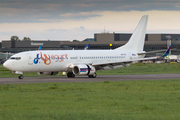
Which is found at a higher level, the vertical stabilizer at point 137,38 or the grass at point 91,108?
the vertical stabilizer at point 137,38

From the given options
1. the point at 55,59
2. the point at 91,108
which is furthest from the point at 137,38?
the point at 91,108

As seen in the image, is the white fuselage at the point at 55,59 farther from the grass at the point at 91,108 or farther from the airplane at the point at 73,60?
the grass at the point at 91,108

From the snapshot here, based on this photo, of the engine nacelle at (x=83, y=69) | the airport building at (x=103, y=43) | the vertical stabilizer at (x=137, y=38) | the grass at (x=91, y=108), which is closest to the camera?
the grass at (x=91, y=108)

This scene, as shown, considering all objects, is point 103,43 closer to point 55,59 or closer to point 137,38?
point 137,38

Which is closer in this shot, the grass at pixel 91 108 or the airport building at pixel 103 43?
the grass at pixel 91 108

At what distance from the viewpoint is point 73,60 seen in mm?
43031

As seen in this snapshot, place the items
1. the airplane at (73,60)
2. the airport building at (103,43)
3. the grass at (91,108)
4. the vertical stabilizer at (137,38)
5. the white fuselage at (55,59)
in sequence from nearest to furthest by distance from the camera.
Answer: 1. the grass at (91,108)
2. the white fuselage at (55,59)
3. the airplane at (73,60)
4. the vertical stabilizer at (137,38)
5. the airport building at (103,43)

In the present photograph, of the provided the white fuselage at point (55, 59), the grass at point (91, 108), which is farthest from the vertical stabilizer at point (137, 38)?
the grass at point (91, 108)

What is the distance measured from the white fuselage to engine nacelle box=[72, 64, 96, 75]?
1.14 m

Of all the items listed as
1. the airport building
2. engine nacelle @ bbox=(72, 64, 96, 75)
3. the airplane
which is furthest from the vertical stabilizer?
the airport building

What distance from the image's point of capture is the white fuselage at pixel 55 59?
38.8 metres

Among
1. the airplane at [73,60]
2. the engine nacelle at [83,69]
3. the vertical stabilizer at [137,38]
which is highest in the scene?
the vertical stabilizer at [137,38]

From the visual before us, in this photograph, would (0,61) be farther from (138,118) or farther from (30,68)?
(138,118)

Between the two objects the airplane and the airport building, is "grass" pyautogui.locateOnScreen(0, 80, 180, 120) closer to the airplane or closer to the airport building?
the airplane
